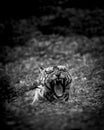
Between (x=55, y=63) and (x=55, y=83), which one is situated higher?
(x=55, y=63)

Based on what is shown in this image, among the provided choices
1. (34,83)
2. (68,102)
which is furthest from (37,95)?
(34,83)

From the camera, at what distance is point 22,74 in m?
5.27

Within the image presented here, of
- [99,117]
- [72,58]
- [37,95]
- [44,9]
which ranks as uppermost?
[44,9]

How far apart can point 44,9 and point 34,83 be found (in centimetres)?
559

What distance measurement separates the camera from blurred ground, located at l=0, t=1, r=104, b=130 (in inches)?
111

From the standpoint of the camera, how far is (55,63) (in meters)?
5.80

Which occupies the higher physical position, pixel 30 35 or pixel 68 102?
pixel 30 35

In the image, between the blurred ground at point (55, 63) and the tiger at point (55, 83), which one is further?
the tiger at point (55, 83)

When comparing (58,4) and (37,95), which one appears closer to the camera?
(37,95)

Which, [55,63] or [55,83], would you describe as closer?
[55,83]

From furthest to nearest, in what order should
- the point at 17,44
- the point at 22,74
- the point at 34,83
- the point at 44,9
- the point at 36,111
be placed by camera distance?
the point at 44,9 → the point at 17,44 → the point at 22,74 → the point at 34,83 → the point at 36,111

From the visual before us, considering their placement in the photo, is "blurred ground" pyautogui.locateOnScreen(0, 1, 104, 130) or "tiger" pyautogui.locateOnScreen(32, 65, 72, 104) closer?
"blurred ground" pyautogui.locateOnScreen(0, 1, 104, 130)

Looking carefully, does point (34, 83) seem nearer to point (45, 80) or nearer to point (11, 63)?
point (45, 80)

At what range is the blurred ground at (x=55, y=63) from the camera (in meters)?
2.81
